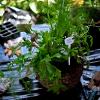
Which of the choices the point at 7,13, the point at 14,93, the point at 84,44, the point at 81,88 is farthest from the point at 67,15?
the point at 7,13

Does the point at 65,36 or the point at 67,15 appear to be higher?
the point at 67,15

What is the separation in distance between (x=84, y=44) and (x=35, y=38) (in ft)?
0.97

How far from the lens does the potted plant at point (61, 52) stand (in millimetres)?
1638

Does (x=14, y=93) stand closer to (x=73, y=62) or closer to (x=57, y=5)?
(x=73, y=62)

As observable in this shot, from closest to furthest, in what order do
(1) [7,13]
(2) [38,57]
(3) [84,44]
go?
(2) [38,57] → (3) [84,44] → (1) [7,13]

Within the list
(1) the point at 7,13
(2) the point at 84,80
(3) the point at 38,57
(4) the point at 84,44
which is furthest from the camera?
(1) the point at 7,13

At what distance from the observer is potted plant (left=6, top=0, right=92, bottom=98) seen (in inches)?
64.5

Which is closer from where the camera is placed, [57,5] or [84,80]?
[57,5]

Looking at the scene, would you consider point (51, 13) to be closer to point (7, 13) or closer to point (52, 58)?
point (52, 58)

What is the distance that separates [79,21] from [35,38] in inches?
11.0

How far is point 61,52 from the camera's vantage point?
169cm

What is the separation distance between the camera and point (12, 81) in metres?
1.86

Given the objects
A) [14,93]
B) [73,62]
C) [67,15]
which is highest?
[67,15]

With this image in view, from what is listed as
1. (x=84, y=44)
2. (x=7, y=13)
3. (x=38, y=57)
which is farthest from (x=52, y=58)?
(x=7, y=13)
